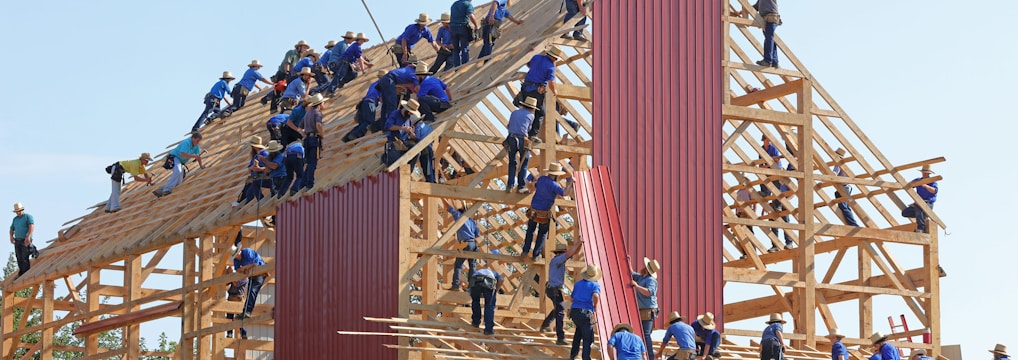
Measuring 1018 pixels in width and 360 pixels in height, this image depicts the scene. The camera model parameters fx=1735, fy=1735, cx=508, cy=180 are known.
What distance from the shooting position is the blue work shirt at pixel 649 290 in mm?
21141

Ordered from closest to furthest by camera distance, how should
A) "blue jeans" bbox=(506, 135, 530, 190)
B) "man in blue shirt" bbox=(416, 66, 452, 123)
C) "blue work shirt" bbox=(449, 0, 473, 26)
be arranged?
1. "blue jeans" bbox=(506, 135, 530, 190)
2. "man in blue shirt" bbox=(416, 66, 452, 123)
3. "blue work shirt" bbox=(449, 0, 473, 26)

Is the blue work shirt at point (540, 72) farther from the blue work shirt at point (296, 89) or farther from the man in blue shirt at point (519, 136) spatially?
the blue work shirt at point (296, 89)

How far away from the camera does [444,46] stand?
26859mm

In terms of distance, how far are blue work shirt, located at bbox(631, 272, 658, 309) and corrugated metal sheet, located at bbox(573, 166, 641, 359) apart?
21cm

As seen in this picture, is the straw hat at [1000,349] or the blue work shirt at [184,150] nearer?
the straw hat at [1000,349]

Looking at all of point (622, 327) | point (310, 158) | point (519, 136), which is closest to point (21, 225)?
point (310, 158)

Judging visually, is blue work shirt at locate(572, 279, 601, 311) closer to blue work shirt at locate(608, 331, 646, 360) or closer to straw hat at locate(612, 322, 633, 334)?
straw hat at locate(612, 322, 633, 334)

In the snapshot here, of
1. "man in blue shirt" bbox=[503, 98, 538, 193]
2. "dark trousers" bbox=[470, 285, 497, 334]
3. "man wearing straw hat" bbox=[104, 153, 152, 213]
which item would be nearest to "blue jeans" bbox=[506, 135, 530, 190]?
"man in blue shirt" bbox=[503, 98, 538, 193]

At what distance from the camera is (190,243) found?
2706 cm

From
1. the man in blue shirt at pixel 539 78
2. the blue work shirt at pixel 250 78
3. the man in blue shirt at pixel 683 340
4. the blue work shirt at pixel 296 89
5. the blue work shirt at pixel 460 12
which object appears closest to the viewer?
the man in blue shirt at pixel 683 340

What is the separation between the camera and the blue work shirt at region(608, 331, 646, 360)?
18453mm

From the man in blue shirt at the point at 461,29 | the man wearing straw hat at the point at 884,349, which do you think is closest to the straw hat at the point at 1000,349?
the man wearing straw hat at the point at 884,349

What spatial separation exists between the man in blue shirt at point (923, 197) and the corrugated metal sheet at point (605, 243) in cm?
566

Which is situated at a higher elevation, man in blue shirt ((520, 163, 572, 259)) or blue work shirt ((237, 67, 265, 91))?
blue work shirt ((237, 67, 265, 91))
